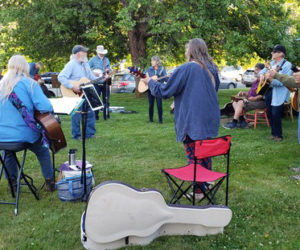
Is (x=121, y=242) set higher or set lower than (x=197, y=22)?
lower

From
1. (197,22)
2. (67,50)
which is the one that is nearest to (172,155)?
(197,22)

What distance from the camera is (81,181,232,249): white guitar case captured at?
9.92 feet

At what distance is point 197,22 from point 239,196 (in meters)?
9.11

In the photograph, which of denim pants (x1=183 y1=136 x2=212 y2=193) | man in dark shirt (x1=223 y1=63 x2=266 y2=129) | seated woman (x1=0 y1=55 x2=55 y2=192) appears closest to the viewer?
seated woman (x1=0 y1=55 x2=55 y2=192)

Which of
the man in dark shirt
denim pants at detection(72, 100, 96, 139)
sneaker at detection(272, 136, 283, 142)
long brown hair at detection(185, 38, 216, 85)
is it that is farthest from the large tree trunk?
long brown hair at detection(185, 38, 216, 85)

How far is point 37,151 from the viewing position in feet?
14.5

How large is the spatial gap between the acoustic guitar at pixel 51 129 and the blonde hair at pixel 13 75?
1.32ft

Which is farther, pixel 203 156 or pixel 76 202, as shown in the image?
pixel 76 202

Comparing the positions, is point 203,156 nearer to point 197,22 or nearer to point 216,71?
point 216,71

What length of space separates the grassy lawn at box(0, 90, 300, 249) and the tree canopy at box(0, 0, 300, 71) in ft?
17.8

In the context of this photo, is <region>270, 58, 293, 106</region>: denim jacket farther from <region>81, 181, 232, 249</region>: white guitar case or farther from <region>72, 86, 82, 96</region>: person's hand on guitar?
<region>81, 181, 232, 249</region>: white guitar case

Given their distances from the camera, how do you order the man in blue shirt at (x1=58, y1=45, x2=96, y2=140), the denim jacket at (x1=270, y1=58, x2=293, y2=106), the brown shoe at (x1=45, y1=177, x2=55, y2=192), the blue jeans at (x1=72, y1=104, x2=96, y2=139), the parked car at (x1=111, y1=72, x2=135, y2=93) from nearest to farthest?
the brown shoe at (x1=45, y1=177, x2=55, y2=192)
the denim jacket at (x1=270, y1=58, x2=293, y2=106)
the man in blue shirt at (x1=58, y1=45, x2=96, y2=140)
the blue jeans at (x1=72, y1=104, x2=96, y2=139)
the parked car at (x1=111, y1=72, x2=135, y2=93)

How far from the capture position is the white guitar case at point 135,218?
3.02 meters

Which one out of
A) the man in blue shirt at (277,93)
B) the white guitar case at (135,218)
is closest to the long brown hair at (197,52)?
the white guitar case at (135,218)
